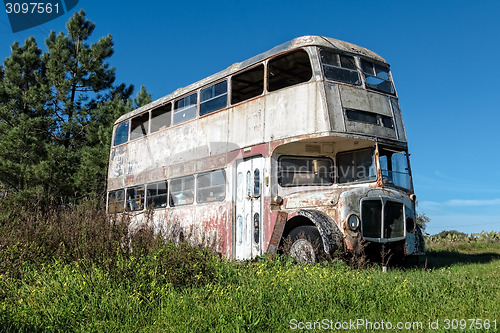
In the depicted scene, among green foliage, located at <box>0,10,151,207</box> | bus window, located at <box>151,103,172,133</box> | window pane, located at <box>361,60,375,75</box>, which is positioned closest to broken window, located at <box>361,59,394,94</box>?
window pane, located at <box>361,60,375,75</box>

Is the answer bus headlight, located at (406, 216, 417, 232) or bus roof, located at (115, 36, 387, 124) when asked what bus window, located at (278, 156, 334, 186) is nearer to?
bus headlight, located at (406, 216, 417, 232)

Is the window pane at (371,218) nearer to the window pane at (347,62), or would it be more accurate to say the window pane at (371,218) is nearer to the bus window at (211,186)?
the window pane at (347,62)

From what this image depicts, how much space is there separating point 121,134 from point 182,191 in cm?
399

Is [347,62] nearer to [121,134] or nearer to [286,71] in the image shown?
[286,71]

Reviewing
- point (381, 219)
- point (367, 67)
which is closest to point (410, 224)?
point (381, 219)

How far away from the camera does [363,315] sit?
4371 millimetres

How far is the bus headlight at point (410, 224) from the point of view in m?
7.59

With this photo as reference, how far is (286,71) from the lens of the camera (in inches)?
342

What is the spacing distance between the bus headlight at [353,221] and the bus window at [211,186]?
298cm

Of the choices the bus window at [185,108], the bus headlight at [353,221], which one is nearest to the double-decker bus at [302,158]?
the bus headlight at [353,221]

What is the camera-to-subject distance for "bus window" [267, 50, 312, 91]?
8.37 metres

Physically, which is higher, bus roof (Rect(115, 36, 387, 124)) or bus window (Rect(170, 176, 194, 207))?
bus roof (Rect(115, 36, 387, 124))

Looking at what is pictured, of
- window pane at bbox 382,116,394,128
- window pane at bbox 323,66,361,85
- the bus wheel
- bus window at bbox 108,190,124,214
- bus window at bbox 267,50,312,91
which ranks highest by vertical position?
bus window at bbox 267,50,312,91

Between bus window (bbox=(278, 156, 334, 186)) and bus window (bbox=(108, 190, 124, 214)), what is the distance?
6131mm
